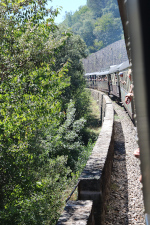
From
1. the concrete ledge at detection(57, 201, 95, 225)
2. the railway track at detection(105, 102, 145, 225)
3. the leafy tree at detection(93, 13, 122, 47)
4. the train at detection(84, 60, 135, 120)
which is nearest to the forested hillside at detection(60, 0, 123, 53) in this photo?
the leafy tree at detection(93, 13, 122, 47)

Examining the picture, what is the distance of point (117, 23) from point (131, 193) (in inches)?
5025

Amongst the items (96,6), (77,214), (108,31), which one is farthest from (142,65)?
(96,6)

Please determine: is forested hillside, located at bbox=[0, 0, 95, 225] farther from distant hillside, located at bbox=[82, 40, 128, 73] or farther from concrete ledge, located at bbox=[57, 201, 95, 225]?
distant hillside, located at bbox=[82, 40, 128, 73]

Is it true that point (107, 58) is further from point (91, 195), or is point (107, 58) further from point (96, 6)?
point (96, 6)

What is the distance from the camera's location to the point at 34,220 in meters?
5.07

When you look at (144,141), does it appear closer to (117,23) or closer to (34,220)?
(34,220)

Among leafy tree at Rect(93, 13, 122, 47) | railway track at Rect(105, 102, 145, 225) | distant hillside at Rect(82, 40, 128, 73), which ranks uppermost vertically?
leafy tree at Rect(93, 13, 122, 47)

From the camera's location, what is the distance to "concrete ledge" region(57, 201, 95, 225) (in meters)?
3.39

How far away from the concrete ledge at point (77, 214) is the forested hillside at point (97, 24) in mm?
118211

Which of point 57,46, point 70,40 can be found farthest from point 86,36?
point 57,46

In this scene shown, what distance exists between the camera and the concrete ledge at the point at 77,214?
3.39m

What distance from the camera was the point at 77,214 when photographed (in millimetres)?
3570

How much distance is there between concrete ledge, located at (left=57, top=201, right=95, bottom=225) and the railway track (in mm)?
1511

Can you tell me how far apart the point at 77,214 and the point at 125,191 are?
2.98 m
